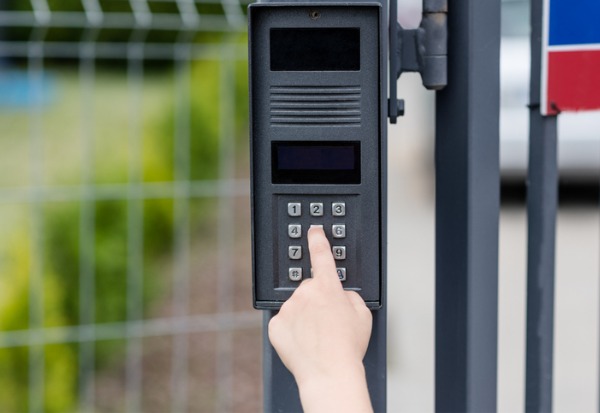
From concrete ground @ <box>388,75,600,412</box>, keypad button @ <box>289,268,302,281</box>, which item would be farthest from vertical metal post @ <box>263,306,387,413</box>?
concrete ground @ <box>388,75,600,412</box>

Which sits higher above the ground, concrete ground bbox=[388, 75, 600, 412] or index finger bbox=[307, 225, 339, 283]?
index finger bbox=[307, 225, 339, 283]

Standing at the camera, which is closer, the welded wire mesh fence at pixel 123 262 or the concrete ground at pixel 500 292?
the welded wire mesh fence at pixel 123 262

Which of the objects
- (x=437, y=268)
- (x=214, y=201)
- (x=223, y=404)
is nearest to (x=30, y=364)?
(x=223, y=404)

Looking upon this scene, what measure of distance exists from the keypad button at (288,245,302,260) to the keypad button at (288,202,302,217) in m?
0.04

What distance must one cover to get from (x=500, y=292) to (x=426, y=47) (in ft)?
11.2

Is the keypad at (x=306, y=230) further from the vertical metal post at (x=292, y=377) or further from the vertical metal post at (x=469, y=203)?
the vertical metal post at (x=469, y=203)

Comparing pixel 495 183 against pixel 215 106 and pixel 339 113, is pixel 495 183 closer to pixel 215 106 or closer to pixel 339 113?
pixel 339 113

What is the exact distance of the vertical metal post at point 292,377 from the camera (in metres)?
1.05

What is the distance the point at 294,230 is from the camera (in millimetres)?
1008

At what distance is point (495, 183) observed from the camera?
110 cm

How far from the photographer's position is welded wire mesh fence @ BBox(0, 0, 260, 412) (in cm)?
279

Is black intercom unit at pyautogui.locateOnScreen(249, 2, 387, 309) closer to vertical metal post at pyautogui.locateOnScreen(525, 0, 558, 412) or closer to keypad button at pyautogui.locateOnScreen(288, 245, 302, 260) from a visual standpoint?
keypad button at pyautogui.locateOnScreen(288, 245, 302, 260)

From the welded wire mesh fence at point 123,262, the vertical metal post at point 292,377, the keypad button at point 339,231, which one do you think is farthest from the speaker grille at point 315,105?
the welded wire mesh fence at point 123,262

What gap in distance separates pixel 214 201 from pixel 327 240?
4541 mm
